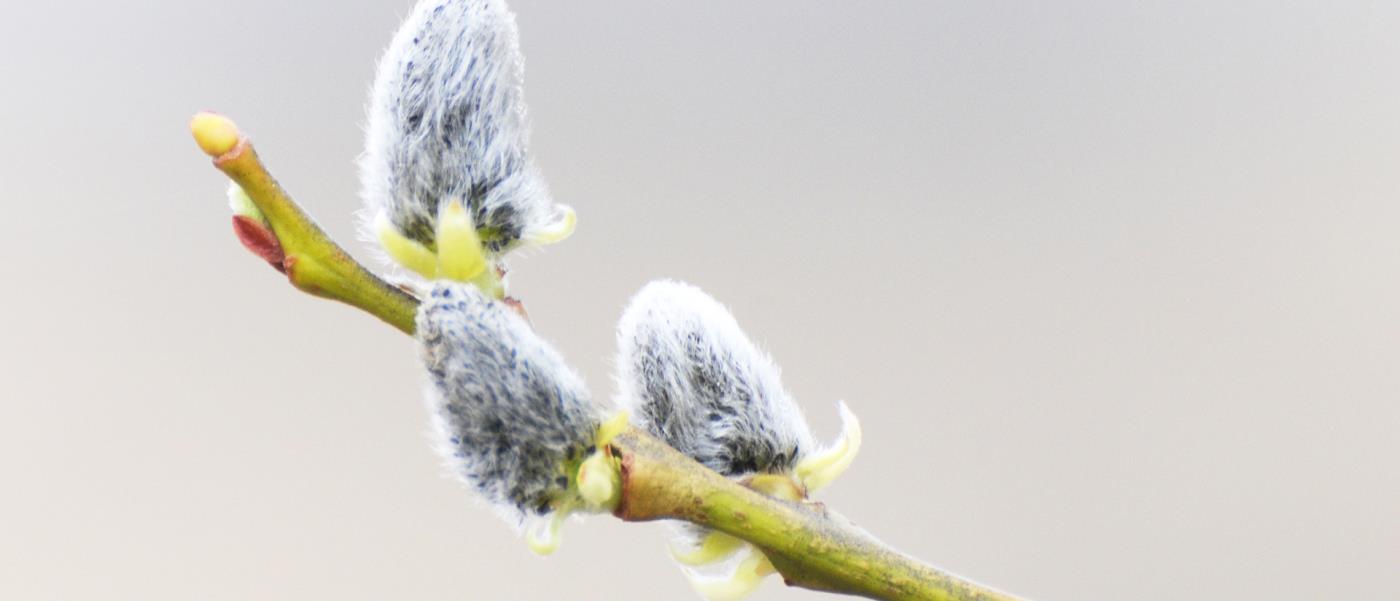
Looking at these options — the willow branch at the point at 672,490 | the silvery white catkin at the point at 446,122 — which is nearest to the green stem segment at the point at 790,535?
the willow branch at the point at 672,490

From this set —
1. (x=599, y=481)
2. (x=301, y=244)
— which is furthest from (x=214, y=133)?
(x=599, y=481)

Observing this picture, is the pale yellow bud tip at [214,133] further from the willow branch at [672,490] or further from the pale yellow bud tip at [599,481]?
the pale yellow bud tip at [599,481]

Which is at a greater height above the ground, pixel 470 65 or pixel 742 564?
pixel 470 65

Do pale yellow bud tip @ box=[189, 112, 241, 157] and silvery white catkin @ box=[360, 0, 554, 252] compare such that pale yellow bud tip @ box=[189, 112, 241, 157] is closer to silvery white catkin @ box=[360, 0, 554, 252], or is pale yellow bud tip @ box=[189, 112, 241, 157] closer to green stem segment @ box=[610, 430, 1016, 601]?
silvery white catkin @ box=[360, 0, 554, 252]

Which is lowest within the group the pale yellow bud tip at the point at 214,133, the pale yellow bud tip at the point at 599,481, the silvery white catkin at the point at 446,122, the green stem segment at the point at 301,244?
the pale yellow bud tip at the point at 599,481

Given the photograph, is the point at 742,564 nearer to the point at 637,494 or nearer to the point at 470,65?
the point at 637,494

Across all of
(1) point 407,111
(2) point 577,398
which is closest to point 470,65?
(1) point 407,111
